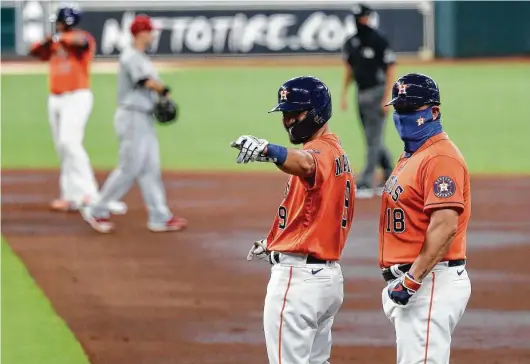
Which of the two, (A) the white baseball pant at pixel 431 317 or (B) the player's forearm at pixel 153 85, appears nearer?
(A) the white baseball pant at pixel 431 317

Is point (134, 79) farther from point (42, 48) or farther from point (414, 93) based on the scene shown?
point (414, 93)

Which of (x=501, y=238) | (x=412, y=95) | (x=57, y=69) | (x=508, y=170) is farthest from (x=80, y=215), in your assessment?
(x=412, y=95)

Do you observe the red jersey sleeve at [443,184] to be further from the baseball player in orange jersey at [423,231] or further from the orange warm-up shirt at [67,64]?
the orange warm-up shirt at [67,64]

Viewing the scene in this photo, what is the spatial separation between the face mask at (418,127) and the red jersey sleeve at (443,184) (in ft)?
0.55

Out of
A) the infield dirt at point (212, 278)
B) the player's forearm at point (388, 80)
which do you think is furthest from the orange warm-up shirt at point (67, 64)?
the player's forearm at point (388, 80)

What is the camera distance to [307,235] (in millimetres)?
5484

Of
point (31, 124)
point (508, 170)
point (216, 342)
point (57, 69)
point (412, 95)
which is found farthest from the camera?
point (31, 124)

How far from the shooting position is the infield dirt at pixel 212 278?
761 centimetres

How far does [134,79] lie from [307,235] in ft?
19.2

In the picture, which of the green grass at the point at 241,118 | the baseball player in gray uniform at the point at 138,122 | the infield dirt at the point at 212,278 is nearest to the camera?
the infield dirt at the point at 212,278

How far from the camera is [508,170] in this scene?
15242 mm

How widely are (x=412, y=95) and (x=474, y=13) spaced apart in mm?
27055

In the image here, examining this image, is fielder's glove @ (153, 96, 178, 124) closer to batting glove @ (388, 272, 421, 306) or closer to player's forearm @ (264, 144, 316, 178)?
player's forearm @ (264, 144, 316, 178)

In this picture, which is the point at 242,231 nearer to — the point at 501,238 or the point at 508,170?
the point at 501,238
